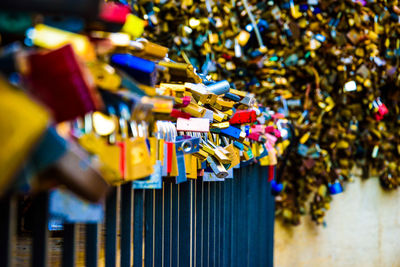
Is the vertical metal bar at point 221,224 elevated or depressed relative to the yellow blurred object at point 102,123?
depressed

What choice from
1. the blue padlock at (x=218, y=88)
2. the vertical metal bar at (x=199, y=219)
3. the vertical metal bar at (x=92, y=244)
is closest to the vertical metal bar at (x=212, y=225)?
the vertical metal bar at (x=199, y=219)

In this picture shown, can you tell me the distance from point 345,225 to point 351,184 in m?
0.44

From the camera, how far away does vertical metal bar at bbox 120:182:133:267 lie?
120cm

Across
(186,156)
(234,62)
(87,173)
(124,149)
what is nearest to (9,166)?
(87,173)

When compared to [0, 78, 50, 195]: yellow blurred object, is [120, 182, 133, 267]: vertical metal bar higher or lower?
lower

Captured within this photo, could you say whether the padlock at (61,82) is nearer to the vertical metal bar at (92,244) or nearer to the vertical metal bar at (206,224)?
the vertical metal bar at (92,244)

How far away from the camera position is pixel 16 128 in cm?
59

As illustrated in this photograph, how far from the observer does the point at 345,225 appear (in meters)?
5.41

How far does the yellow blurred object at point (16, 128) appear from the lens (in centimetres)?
59

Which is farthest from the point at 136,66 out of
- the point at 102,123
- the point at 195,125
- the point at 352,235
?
the point at 352,235

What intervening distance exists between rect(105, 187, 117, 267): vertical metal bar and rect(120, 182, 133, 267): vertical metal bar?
6cm

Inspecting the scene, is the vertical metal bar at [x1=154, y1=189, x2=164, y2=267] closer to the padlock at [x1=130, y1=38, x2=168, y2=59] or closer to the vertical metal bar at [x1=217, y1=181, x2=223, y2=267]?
the padlock at [x1=130, y1=38, x2=168, y2=59]

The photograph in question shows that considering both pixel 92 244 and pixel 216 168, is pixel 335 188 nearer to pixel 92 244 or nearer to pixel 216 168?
pixel 216 168

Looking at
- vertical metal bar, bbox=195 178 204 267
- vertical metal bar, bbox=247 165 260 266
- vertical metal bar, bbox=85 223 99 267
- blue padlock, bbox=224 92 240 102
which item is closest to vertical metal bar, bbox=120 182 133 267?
vertical metal bar, bbox=85 223 99 267
